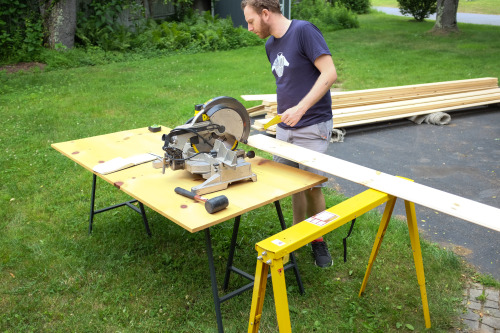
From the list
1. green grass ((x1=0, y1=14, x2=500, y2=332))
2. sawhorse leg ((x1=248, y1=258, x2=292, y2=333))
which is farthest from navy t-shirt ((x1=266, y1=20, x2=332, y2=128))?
sawhorse leg ((x1=248, y1=258, x2=292, y2=333))

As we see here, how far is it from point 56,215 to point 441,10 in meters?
16.2

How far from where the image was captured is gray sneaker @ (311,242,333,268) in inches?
159

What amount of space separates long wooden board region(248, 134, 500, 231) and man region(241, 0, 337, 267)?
0.21 meters

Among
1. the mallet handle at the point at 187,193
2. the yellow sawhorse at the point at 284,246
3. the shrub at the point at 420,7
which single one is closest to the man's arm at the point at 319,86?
the yellow sawhorse at the point at 284,246

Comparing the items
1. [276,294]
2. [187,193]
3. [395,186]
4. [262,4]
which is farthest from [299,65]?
[276,294]

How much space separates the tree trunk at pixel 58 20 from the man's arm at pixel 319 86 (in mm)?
11291

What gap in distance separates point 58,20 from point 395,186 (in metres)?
12.2

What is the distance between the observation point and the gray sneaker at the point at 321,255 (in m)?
4.04

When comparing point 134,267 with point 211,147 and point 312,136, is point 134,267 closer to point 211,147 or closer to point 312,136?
point 211,147

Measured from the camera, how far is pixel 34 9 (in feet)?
42.5

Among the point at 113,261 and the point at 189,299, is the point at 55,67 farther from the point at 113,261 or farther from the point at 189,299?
the point at 189,299

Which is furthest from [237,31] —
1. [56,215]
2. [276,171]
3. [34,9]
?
[276,171]

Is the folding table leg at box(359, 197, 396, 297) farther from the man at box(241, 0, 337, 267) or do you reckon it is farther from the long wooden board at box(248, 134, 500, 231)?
the man at box(241, 0, 337, 267)

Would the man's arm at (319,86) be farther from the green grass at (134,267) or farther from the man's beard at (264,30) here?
the green grass at (134,267)
